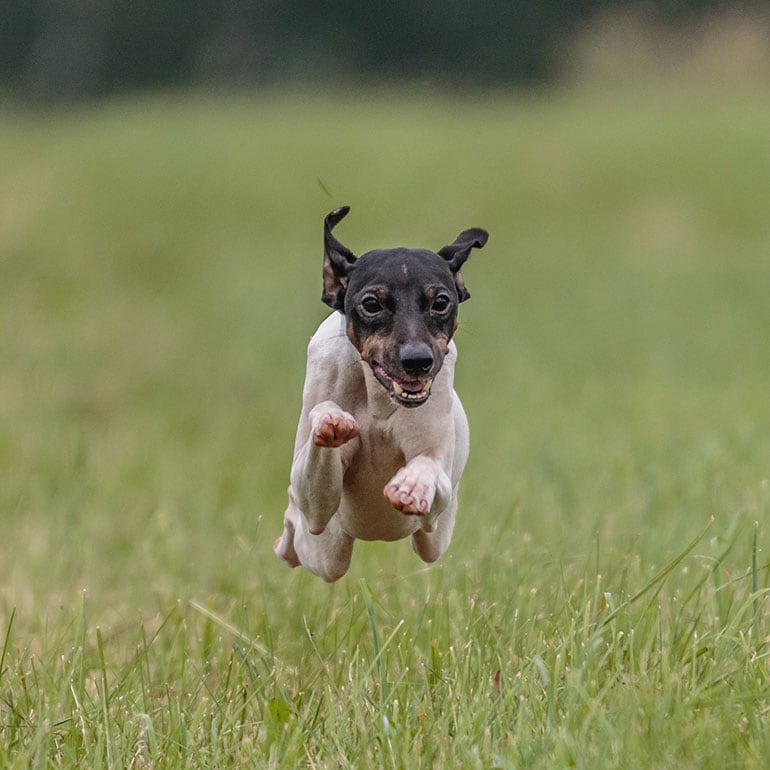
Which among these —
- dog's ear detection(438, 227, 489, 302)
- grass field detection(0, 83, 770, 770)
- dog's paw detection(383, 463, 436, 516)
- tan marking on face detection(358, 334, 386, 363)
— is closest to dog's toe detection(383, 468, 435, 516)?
dog's paw detection(383, 463, 436, 516)

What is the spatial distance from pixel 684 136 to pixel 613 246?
766cm

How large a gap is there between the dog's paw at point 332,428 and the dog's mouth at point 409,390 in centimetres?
11

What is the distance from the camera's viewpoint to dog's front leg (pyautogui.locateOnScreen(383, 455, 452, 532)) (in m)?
2.87

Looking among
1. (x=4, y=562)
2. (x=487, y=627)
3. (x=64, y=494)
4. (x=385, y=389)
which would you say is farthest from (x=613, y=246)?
(x=385, y=389)

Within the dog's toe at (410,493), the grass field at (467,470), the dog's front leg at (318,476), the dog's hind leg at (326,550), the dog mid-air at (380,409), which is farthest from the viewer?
the grass field at (467,470)

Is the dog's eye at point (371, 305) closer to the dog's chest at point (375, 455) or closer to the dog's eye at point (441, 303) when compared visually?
the dog's eye at point (441, 303)

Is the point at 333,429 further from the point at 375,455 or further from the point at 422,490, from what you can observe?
the point at 375,455

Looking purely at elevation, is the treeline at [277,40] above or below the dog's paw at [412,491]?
below

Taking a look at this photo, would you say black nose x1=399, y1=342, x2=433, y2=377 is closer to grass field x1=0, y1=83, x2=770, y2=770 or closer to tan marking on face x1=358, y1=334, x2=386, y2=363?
tan marking on face x1=358, y1=334, x2=386, y2=363

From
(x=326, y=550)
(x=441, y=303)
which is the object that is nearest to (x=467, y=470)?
(x=326, y=550)

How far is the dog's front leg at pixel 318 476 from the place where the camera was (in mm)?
3074

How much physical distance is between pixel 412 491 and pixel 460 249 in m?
0.56

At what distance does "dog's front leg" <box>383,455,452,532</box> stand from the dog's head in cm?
17


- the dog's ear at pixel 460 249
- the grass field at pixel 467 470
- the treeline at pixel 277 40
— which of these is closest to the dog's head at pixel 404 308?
the dog's ear at pixel 460 249
